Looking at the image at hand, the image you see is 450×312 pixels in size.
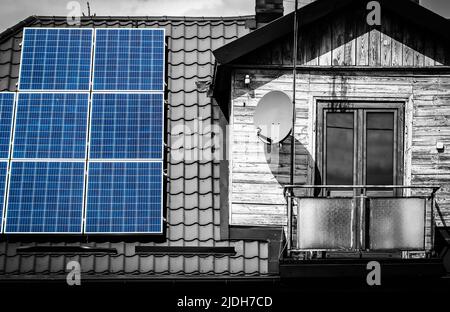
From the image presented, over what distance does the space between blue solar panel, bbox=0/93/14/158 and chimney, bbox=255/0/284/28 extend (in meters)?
4.62

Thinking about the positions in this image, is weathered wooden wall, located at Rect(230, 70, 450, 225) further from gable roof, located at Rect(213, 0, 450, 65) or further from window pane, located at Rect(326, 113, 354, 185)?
gable roof, located at Rect(213, 0, 450, 65)

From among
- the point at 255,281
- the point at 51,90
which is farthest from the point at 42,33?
the point at 255,281

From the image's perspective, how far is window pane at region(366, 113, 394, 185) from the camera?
1354 cm

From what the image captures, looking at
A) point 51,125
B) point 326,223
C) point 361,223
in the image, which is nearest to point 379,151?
point 361,223

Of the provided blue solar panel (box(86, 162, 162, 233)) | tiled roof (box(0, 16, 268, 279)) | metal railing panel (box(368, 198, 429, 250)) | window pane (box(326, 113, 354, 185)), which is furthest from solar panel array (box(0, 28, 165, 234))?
metal railing panel (box(368, 198, 429, 250))

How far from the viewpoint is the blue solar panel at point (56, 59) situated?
565 inches

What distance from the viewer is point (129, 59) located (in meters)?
14.5

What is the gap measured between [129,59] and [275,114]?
10.1 ft

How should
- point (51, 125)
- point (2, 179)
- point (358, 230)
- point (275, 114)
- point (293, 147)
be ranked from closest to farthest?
point (358, 230) → point (275, 114) → point (293, 147) → point (2, 179) → point (51, 125)

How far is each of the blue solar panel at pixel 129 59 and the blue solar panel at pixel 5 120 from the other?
1.52 m

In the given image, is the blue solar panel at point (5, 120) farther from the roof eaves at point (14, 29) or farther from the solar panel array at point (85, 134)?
the roof eaves at point (14, 29)

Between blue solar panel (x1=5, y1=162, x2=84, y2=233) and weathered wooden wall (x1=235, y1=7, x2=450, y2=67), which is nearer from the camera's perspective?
blue solar panel (x1=5, y1=162, x2=84, y2=233)

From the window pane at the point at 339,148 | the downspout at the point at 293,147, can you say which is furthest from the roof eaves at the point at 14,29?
the window pane at the point at 339,148

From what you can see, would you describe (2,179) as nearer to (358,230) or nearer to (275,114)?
(275,114)
